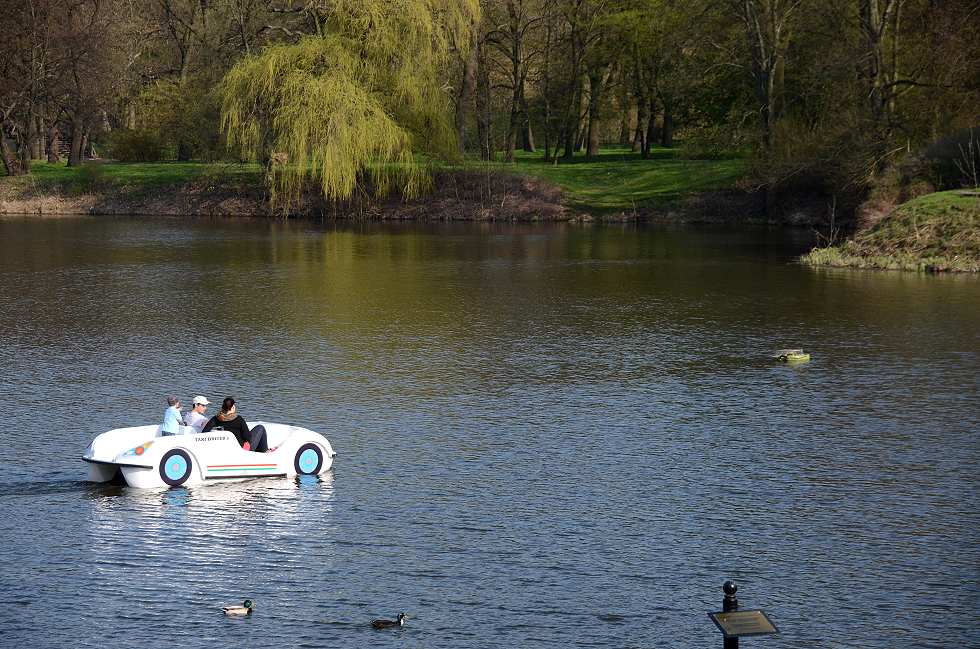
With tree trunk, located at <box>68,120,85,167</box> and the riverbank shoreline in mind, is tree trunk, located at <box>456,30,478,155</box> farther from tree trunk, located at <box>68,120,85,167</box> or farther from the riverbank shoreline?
tree trunk, located at <box>68,120,85,167</box>

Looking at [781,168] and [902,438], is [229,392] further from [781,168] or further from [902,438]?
[781,168]

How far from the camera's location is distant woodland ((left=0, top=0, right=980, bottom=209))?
145ft

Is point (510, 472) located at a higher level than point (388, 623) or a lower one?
higher

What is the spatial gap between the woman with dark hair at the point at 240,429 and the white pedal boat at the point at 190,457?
0.15 meters

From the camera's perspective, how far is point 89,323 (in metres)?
24.7

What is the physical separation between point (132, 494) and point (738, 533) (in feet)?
24.3

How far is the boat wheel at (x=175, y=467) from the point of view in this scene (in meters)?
13.1

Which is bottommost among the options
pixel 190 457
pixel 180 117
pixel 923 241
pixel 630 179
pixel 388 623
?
pixel 388 623

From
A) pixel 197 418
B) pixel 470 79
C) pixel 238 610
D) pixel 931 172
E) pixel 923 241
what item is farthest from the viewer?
pixel 470 79

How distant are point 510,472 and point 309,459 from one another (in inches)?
104

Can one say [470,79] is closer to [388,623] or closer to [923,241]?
[923,241]

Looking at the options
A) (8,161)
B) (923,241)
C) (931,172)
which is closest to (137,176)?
(8,161)

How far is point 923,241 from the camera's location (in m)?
36.3

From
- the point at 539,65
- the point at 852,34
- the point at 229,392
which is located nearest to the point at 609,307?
the point at 229,392
